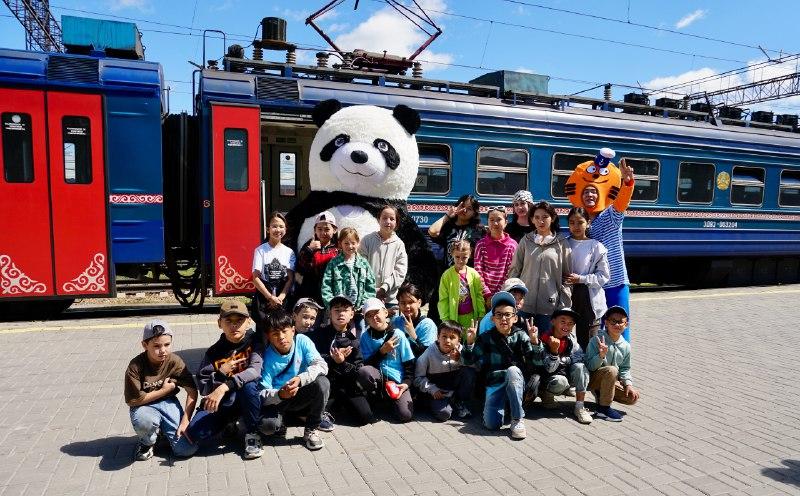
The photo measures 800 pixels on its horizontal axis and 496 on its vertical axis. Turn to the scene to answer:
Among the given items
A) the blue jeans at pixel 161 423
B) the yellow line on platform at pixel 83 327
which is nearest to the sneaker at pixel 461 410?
the blue jeans at pixel 161 423

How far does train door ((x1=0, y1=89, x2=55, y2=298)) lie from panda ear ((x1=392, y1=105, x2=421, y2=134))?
169 inches

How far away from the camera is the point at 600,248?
4.81 m

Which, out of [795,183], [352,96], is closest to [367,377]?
[352,96]

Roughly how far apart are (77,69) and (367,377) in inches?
217

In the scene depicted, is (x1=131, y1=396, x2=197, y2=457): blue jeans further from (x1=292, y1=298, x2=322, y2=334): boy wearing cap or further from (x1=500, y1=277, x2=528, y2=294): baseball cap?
(x1=500, y1=277, x2=528, y2=294): baseball cap

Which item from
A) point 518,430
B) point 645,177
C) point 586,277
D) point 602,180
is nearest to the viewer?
point 518,430

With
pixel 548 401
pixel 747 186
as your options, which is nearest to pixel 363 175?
pixel 548 401

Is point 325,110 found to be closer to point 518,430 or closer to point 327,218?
point 327,218

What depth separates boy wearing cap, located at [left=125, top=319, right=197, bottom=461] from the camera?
140 inches

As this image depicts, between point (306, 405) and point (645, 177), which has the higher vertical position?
point (645, 177)

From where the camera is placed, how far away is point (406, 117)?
562 centimetres

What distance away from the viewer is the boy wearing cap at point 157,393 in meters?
3.57

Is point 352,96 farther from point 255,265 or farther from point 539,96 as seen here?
point 255,265

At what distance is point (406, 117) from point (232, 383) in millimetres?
3043
